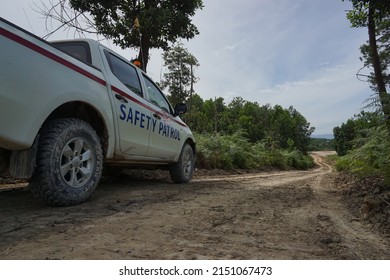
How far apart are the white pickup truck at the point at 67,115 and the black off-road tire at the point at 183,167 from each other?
1162 mm

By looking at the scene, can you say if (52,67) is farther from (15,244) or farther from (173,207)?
(173,207)

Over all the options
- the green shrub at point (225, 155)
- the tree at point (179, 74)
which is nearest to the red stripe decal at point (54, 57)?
the green shrub at point (225, 155)

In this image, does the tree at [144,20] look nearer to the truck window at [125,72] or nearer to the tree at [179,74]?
the truck window at [125,72]

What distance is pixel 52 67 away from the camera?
2.61m

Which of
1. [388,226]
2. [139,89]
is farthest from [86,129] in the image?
[388,226]

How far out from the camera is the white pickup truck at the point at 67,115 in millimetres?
2299

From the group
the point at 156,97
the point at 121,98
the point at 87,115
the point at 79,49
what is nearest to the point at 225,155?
the point at 156,97

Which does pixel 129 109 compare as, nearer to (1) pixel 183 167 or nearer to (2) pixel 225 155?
(1) pixel 183 167

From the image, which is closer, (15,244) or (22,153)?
(15,244)

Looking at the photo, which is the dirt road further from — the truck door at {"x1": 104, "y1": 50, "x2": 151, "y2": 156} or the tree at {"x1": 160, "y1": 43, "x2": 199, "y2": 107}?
the tree at {"x1": 160, "y1": 43, "x2": 199, "y2": 107}

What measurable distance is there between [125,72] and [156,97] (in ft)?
3.16

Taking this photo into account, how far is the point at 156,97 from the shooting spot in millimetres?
5000

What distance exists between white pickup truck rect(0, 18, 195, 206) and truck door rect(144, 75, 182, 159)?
0.04 metres
